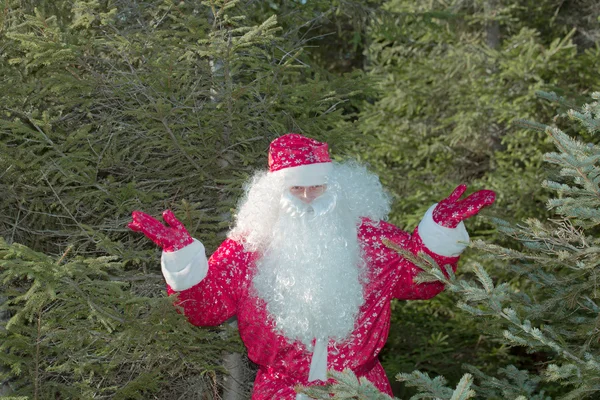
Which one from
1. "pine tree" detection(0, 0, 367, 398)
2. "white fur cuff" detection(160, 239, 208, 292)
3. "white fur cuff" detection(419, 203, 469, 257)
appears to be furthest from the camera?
"pine tree" detection(0, 0, 367, 398)

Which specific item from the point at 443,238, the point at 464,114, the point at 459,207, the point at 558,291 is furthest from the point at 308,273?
the point at 464,114

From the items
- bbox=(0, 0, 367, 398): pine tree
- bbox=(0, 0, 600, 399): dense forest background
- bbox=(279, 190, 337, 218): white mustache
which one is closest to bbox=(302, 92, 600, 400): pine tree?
bbox=(0, 0, 600, 399): dense forest background

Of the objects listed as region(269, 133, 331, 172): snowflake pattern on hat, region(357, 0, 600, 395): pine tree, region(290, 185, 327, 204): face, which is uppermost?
region(269, 133, 331, 172): snowflake pattern on hat

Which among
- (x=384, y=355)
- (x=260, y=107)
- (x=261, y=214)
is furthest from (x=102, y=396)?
(x=384, y=355)

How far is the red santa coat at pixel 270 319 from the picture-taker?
3.12m

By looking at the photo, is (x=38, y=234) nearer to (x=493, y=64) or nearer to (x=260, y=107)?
(x=260, y=107)

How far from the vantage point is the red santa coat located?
3125 mm

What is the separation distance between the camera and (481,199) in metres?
2.99

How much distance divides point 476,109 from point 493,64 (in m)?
0.53

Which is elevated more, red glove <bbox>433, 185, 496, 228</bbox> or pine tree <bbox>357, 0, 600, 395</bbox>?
red glove <bbox>433, 185, 496, 228</bbox>

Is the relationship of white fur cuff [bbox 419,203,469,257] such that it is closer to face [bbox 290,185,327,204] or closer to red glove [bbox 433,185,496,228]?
red glove [bbox 433,185,496,228]

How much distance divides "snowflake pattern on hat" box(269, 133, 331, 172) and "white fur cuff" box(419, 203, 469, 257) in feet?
1.87

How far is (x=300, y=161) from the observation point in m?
3.23

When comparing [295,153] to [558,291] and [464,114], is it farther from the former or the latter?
[464,114]
